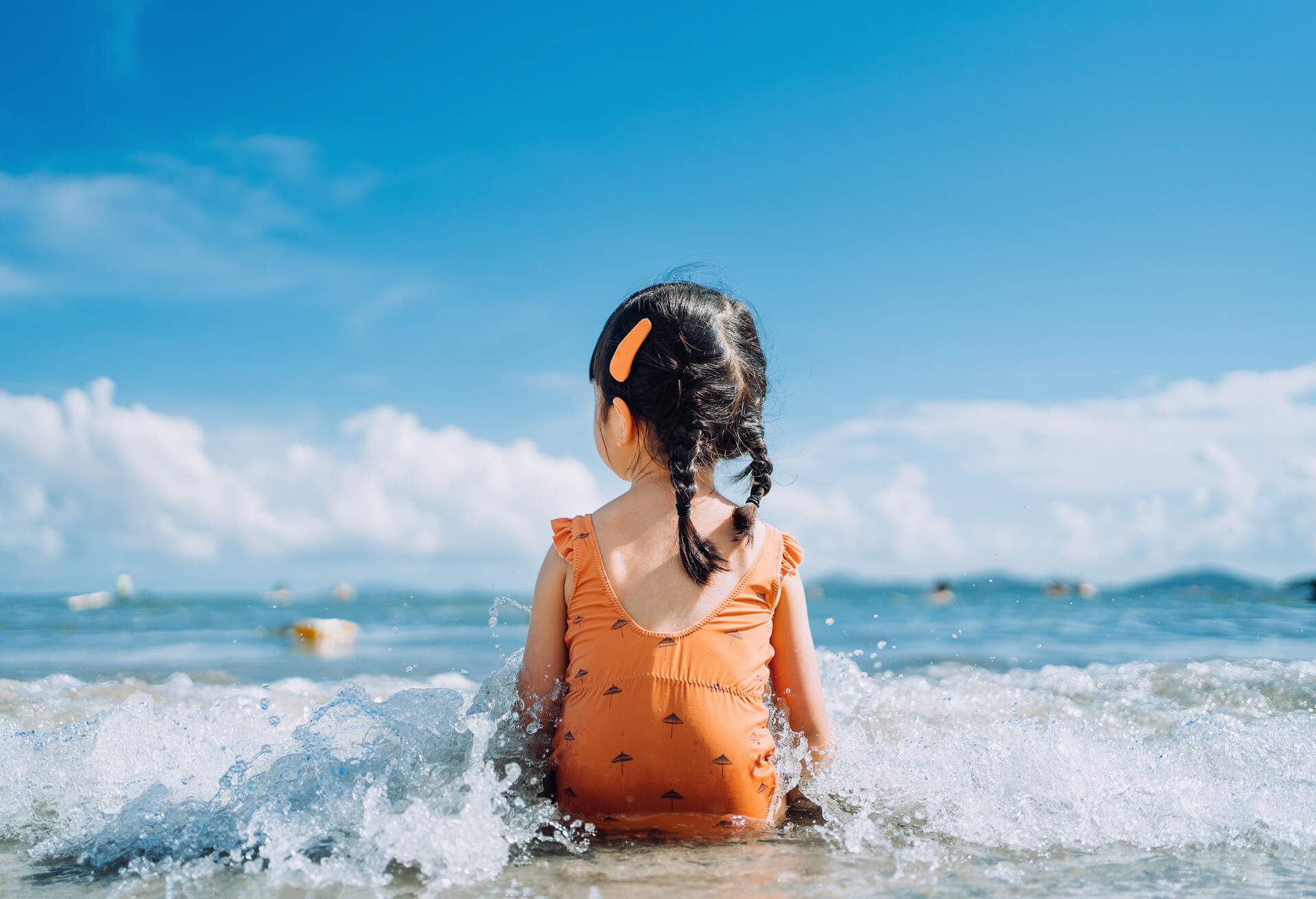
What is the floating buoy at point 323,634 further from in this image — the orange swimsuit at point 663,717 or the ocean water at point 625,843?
the orange swimsuit at point 663,717

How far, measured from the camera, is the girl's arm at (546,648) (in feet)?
8.09

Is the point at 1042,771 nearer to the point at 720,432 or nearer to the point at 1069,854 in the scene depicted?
the point at 1069,854

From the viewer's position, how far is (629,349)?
2.42 m

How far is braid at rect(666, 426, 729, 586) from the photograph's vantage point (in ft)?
7.56

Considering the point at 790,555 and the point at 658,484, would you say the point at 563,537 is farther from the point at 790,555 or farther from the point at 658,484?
the point at 790,555

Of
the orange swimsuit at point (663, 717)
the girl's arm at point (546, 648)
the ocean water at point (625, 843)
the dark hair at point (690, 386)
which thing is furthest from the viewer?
the girl's arm at point (546, 648)

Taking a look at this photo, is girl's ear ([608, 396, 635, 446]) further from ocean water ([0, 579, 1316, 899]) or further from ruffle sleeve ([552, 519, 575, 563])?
ocean water ([0, 579, 1316, 899])

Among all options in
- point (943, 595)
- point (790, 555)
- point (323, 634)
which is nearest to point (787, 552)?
point (790, 555)

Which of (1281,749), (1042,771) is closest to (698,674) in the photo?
(1042,771)

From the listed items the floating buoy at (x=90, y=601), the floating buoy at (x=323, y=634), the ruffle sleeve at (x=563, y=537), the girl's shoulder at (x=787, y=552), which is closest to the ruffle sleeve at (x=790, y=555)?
the girl's shoulder at (x=787, y=552)

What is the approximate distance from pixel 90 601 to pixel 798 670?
26440 mm

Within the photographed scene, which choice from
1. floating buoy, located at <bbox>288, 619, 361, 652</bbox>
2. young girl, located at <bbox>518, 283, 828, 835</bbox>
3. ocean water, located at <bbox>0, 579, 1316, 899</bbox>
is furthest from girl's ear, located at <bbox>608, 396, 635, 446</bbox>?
floating buoy, located at <bbox>288, 619, 361, 652</bbox>

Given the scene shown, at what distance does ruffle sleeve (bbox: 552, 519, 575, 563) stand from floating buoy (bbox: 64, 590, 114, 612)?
21615 millimetres

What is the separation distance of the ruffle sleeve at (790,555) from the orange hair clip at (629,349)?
656mm
